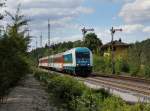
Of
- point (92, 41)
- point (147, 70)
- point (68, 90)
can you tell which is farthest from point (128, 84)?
→ point (92, 41)

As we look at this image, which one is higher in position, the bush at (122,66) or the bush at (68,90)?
the bush at (122,66)

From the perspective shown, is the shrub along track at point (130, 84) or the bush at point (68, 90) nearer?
the bush at point (68, 90)

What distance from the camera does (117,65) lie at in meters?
74.0

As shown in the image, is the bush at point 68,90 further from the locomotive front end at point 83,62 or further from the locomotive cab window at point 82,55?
the locomotive cab window at point 82,55

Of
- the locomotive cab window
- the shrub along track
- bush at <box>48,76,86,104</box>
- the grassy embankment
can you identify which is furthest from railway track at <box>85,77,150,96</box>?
the locomotive cab window

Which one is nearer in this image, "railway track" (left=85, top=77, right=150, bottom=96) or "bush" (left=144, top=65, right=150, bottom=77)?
"railway track" (left=85, top=77, right=150, bottom=96)

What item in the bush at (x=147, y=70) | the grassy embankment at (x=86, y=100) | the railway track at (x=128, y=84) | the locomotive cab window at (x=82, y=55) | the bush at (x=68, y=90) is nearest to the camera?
the grassy embankment at (x=86, y=100)

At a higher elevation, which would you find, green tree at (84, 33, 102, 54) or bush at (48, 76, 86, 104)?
green tree at (84, 33, 102, 54)

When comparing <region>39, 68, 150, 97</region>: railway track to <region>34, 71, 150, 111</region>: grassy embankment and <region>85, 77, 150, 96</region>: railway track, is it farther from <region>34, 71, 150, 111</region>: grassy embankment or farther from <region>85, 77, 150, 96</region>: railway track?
<region>34, 71, 150, 111</region>: grassy embankment

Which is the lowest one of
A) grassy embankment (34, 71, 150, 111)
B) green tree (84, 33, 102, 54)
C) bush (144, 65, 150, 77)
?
grassy embankment (34, 71, 150, 111)

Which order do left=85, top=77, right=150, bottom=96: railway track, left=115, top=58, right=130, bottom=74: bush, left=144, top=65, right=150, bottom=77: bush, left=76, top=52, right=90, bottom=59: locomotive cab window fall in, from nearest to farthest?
left=85, top=77, right=150, bottom=96: railway track, left=76, top=52, right=90, bottom=59: locomotive cab window, left=144, top=65, right=150, bottom=77: bush, left=115, top=58, right=130, bottom=74: bush

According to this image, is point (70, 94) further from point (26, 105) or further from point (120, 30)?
point (120, 30)

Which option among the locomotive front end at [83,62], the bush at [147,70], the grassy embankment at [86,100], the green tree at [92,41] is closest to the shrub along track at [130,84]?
the grassy embankment at [86,100]

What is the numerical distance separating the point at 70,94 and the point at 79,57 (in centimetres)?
3337
